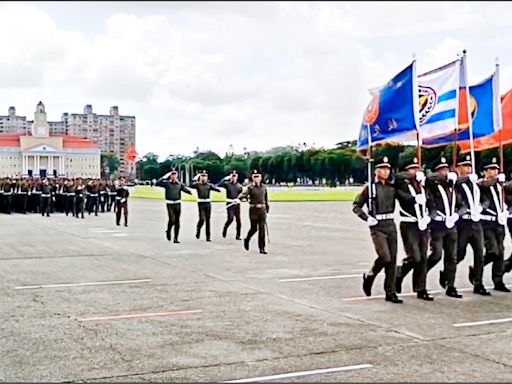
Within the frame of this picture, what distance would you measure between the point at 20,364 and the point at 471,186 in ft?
21.8

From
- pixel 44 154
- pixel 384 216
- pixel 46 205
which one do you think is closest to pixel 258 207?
pixel 384 216

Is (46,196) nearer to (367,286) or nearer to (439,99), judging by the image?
(439,99)

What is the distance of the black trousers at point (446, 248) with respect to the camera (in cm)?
1012

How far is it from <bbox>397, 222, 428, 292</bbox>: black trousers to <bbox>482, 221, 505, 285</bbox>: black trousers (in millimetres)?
1241

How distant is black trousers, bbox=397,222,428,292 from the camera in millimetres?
9914

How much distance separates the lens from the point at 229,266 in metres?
13.9

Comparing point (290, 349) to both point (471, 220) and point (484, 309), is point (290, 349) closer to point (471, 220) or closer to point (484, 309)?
point (484, 309)

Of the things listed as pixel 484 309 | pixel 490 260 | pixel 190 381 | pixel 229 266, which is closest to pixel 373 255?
pixel 229 266

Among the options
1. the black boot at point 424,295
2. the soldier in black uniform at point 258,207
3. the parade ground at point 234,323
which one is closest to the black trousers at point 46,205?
the parade ground at point 234,323

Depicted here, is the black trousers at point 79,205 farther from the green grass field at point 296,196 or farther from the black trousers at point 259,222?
the green grass field at point 296,196

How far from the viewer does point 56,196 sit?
3606 cm

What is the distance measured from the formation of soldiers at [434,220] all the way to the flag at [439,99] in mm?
974

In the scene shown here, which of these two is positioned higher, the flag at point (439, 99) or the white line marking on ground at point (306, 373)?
the flag at point (439, 99)

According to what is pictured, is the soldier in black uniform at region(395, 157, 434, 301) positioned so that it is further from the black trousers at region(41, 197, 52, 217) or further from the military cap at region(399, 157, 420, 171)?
the black trousers at region(41, 197, 52, 217)
